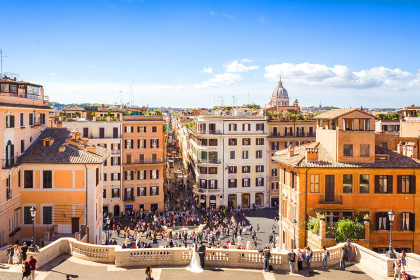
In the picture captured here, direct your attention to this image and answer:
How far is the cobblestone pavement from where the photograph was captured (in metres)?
21.2

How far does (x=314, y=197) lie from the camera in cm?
3462

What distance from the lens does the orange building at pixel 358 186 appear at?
34438mm

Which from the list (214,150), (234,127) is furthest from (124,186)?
(234,127)

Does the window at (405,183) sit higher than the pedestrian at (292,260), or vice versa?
the window at (405,183)

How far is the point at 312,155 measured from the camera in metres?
35.4

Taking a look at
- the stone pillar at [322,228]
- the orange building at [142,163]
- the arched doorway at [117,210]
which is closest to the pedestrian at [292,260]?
the stone pillar at [322,228]

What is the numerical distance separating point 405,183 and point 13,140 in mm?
32631

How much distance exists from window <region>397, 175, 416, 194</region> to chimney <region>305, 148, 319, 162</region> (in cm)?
693

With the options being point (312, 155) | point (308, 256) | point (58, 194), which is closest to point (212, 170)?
point (312, 155)

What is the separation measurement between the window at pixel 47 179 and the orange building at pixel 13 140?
2070 millimetres

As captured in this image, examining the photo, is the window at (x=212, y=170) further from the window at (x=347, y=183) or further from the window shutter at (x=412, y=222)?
the window shutter at (x=412, y=222)

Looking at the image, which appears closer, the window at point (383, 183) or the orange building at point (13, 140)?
the orange building at point (13, 140)

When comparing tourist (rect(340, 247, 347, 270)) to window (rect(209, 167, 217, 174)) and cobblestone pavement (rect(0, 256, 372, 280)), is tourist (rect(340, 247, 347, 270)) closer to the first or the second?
cobblestone pavement (rect(0, 256, 372, 280))

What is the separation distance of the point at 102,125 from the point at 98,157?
27.3m
